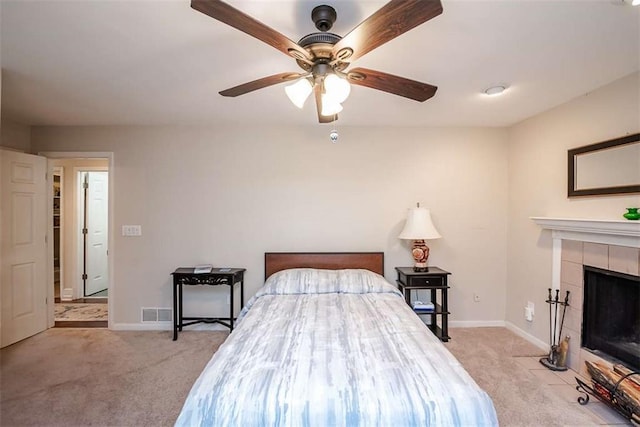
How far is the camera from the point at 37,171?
3.64m

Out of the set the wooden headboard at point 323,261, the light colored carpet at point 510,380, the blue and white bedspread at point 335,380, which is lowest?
the light colored carpet at point 510,380

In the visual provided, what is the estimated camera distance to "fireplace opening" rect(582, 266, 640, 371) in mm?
2381

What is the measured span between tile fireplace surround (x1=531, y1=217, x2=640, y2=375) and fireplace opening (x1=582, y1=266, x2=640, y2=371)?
5 cm

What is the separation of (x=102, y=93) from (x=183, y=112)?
71cm

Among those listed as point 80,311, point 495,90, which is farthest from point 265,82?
point 80,311

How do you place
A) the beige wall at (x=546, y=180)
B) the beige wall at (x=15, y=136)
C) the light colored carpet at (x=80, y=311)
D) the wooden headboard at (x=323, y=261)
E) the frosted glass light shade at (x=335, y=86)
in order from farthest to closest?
the light colored carpet at (x=80, y=311)
the wooden headboard at (x=323, y=261)
the beige wall at (x=15, y=136)
the beige wall at (x=546, y=180)
the frosted glass light shade at (x=335, y=86)

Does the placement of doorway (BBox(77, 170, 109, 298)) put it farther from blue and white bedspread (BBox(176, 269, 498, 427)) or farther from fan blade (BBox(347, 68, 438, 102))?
fan blade (BBox(347, 68, 438, 102))

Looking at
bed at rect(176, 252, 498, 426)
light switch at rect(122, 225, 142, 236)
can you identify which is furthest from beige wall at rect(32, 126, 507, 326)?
bed at rect(176, 252, 498, 426)

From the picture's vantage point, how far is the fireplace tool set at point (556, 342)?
2.82 metres

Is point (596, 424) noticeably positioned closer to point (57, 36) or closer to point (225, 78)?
point (225, 78)

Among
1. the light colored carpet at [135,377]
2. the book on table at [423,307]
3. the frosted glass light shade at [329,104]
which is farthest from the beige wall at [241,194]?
the frosted glass light shade at [329,104]

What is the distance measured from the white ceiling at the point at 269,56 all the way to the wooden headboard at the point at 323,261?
63.3 inches

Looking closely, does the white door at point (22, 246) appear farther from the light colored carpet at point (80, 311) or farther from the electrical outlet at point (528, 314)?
the electrical outlet at point (528, 314)

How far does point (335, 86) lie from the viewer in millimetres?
1615
